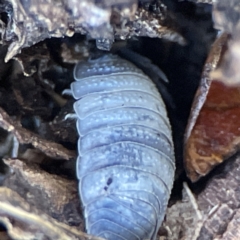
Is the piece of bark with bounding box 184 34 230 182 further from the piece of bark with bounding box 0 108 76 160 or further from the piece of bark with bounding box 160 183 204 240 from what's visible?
the piece of bark with bounding box 0 108 76 160

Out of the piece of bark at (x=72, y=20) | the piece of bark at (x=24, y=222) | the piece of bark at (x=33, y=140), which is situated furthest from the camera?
the piece of bark at (x=33, y=140)

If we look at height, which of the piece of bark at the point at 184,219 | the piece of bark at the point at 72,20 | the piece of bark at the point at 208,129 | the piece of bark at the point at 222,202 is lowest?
the piece of bark at the point at 184,219

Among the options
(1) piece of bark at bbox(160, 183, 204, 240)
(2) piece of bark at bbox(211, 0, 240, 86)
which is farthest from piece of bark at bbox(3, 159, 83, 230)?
(2) piece of bark at bbox(211, 0, 240, 86)

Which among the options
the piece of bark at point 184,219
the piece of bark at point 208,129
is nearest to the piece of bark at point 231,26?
the piece of bark at point 208,129

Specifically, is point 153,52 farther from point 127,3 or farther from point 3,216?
point 3,216

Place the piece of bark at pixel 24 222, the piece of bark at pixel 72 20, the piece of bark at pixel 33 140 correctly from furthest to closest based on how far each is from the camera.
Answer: the piece of bark at pixel 33 140 → the piece of bark at pixel 72 20 → the piece of bark at pixel 24 222

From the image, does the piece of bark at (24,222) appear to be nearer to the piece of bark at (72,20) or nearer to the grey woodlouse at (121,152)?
the grey woodlouse at (121,152)
